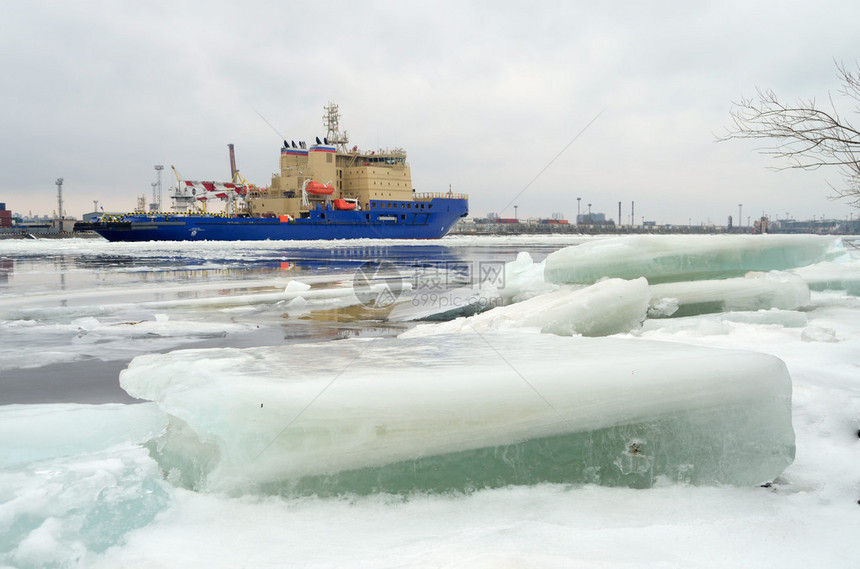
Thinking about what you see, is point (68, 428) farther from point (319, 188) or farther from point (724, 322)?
point (319, 188)

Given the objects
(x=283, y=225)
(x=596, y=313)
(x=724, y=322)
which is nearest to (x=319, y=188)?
(x=283, y=225)

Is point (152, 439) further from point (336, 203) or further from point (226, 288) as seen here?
point (336, 203)

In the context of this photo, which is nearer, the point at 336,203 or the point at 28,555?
the point at 28,555

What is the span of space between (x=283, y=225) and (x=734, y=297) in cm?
3616

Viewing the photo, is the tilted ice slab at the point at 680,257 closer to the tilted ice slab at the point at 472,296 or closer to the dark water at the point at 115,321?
the tilted ice slab at the point at 472,296

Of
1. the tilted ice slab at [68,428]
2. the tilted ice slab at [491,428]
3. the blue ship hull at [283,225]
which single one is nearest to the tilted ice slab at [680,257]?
the tilted ice slab at [491,428]

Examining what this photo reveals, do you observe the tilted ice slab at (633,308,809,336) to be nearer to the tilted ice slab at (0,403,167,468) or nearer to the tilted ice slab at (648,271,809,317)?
the tilted ice slab at (648,271,809,317)

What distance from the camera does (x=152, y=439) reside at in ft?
8.96

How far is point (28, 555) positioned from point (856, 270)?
10.1 meters

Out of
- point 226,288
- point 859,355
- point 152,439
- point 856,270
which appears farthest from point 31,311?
point 856,270

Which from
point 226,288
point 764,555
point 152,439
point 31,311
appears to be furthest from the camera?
point 226,288

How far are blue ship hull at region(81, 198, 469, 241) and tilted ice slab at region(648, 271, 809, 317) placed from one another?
3559 centimetres

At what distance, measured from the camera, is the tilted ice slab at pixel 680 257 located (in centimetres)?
705

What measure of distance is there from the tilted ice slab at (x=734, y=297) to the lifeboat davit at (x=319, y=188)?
35.8m
